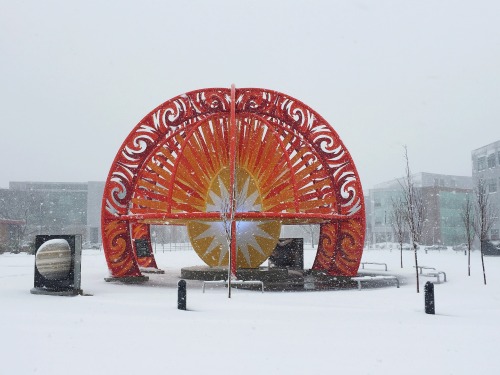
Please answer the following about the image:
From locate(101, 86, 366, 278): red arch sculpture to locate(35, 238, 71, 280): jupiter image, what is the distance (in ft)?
12.0

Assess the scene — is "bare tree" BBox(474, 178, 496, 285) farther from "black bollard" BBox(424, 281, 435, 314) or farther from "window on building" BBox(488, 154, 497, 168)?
"black bollard" BBox(424, 281, 435, 314)

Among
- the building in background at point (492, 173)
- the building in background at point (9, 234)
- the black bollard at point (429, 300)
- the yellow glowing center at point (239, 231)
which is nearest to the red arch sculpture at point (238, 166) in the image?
the yellow glowing center at point (239, 231)

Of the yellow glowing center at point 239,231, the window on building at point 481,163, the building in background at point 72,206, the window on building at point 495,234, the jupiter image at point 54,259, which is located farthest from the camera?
the building in background at point 72,206

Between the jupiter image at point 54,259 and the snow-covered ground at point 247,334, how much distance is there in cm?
92

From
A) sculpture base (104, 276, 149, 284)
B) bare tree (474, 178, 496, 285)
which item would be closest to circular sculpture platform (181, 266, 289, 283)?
sculpture base (104, 276, 149, 284)

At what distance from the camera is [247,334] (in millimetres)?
9320

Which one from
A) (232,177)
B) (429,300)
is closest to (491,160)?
(232,177)

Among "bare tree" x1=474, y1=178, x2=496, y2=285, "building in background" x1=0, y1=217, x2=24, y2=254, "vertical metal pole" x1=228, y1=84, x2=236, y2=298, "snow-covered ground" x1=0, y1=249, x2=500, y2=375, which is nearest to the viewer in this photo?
"snow-covered ground" x1=0, y1=249, x2=500, y2=375

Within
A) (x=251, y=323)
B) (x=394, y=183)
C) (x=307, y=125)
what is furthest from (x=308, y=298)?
(x=394, y=183)

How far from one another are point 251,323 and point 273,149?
34.8 ft

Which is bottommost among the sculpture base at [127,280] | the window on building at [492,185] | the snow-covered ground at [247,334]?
the snow-covered ground at [247,334]

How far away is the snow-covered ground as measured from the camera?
7.34 metres

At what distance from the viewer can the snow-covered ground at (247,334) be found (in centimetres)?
734

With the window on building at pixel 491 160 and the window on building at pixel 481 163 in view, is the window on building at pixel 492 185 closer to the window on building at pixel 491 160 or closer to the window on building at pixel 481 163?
the window on building at pixel 491 160
